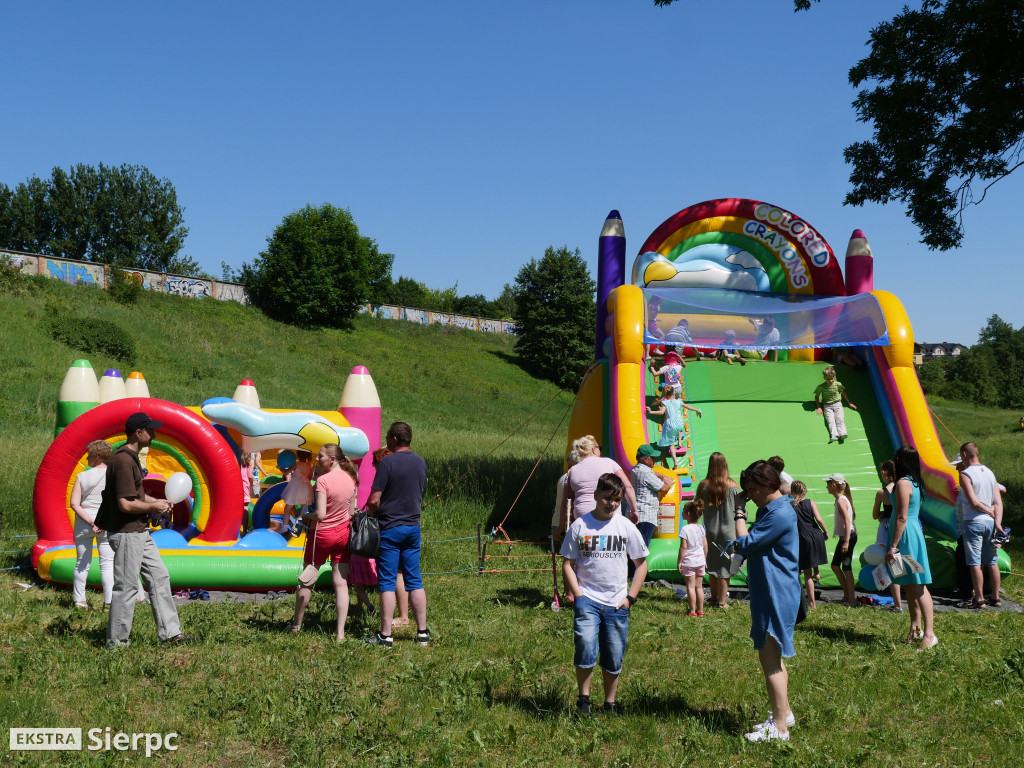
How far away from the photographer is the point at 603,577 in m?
4.40

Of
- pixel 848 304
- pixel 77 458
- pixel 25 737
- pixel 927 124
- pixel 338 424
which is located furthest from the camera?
pixel 927 124

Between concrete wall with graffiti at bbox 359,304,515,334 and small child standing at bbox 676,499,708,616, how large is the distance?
3961 cm

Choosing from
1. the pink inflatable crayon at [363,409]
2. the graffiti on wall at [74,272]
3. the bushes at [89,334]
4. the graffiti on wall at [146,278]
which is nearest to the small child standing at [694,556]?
the pink inflatable crayon at [363,409]

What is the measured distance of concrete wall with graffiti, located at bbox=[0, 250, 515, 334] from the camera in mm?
33156

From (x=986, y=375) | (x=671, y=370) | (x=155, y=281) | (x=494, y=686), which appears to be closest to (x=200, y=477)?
(x=494, y=686)

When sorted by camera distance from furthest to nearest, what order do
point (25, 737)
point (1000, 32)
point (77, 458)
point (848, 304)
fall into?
1. point (1000, 32)
2. point (848, 304)
3. point (77, 458)
4. point (25, 737)

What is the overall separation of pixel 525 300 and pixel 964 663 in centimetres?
4445

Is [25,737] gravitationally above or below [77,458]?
below

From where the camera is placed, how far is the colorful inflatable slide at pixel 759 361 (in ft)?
31.2

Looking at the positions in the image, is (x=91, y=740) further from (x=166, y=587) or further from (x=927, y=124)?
(x=927, y=124)

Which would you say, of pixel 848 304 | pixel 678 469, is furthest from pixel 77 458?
pixel 848 304

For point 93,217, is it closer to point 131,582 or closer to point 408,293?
point 408,293

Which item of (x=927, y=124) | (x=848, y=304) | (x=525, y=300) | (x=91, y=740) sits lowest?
(x=91, y=740)

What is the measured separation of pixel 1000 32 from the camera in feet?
41.3
